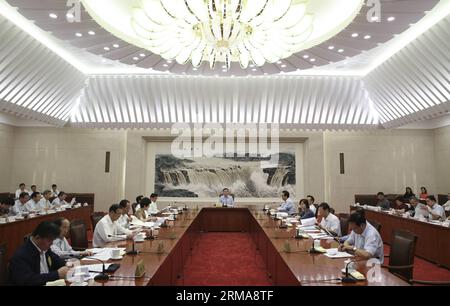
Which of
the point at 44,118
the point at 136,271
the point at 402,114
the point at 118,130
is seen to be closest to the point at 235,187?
the point at 118,130

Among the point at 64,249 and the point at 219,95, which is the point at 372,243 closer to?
the point at 64,249

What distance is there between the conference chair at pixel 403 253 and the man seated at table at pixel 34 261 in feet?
10.4

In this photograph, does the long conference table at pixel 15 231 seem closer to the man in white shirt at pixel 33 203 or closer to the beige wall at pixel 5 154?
the man in white shirt at pixel 33 203

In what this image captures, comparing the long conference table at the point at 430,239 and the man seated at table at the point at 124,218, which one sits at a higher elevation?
the man seated at table at the point at 124,218

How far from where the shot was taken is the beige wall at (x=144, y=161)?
10.4 meters

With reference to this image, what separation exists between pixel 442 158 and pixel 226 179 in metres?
7.52

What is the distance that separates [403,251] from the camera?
3221 mm

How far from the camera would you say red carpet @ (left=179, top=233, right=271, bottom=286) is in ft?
14.0

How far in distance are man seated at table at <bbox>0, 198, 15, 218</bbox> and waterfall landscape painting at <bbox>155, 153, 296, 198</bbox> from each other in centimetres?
483

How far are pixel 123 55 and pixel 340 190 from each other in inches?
329

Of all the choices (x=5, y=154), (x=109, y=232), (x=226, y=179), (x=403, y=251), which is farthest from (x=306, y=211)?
(x=5, y=154)

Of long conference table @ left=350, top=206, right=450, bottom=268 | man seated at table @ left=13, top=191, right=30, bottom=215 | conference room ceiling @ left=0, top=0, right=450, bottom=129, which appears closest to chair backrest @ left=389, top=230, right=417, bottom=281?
long conference table @ left=350, top=206, right=450, bottom=268

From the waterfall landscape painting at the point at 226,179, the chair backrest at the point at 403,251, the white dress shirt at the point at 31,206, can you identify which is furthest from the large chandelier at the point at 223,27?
the waterfall landscape painting at the point at 226,179
